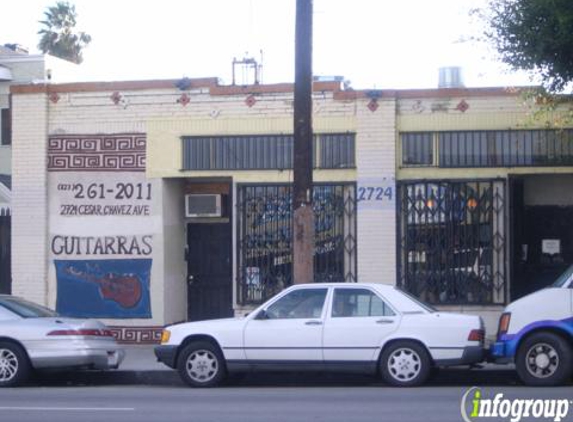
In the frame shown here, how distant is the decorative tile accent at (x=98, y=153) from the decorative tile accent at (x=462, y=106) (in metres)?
5.60

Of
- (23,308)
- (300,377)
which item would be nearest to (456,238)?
(300,377)

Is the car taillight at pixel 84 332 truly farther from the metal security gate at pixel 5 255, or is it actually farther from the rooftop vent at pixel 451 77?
the rooftop vent at pixel 451 77

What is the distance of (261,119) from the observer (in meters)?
20.4

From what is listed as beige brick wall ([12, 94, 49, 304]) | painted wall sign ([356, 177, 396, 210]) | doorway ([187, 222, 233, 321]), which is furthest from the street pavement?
painted wall sign ([356, 177, 396, 210])

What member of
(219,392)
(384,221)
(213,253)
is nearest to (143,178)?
(213,253)

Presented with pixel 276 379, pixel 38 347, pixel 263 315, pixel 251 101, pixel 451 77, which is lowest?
pixel 276 379

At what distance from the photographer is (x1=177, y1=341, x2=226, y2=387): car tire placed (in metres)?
15.8

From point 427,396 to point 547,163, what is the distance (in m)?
6.80

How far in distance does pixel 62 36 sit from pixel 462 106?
40.2 meters

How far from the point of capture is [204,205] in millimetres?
21359

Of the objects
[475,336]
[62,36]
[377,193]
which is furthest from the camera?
[62,36]

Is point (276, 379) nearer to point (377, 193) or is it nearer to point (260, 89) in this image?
point (377, 193)

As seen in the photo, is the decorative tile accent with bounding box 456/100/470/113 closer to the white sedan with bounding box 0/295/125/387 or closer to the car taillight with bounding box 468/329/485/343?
the car taillight with bounding box 468/329/485/343

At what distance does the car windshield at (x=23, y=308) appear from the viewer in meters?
16.8
